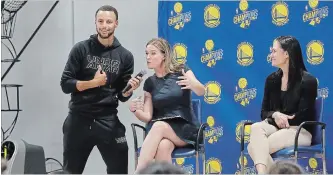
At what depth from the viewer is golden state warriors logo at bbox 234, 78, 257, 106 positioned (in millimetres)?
Result: 5062

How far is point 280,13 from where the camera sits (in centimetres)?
498

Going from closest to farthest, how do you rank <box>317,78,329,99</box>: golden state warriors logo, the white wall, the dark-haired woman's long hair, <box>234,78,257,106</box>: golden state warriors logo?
1. the dark-haired woman's long hair
2. <box>317,78,329,99</box>: golden state warriors logo
3. <box>234,78,257,106</box>: golden state warriors logo
4. the white wall

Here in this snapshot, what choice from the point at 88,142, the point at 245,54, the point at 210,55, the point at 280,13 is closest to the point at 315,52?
the point at 280,13

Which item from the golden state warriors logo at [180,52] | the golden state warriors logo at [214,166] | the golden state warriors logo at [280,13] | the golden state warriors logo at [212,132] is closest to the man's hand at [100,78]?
the golden state warriors logo at [180,52]

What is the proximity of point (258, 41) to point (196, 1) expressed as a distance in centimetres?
74

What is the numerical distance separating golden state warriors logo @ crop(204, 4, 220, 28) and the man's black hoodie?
1304 mm

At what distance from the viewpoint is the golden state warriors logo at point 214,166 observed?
5.16m

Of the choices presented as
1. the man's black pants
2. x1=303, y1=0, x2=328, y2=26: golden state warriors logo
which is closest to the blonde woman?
the man's black pants

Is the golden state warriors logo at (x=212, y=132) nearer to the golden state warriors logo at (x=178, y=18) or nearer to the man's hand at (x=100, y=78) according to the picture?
the golden state warriors logo at (x=178, y=18)

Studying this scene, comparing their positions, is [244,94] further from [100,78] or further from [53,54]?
Answer: [53,54]

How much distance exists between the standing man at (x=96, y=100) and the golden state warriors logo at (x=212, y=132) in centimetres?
127

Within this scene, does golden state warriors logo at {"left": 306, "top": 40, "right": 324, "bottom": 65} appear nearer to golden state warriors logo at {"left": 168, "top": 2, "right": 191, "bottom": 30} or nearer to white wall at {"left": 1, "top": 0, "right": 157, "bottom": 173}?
golden state warriors logo at {"left": 168, "top": 2, "right": 191, "bottom": 30}

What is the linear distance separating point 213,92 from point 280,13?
0.97 m

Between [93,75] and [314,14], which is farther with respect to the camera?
[314,14]
